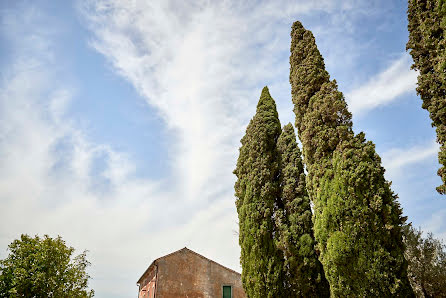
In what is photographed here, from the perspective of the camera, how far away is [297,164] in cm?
1135

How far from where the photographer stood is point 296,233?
32.8ft

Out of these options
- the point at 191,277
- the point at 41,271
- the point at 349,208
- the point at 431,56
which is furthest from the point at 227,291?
the point at 431,56

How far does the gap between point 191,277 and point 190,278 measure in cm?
9

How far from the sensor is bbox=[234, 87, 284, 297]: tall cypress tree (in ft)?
32.1

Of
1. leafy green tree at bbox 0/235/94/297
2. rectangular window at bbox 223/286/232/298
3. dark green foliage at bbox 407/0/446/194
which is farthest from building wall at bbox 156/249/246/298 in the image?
dark green foliage at bbox 407/0/446/194

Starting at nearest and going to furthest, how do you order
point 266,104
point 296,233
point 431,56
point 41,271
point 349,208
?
point 431,56, point 349,208, point 296,233, point 266,104, point 41,271

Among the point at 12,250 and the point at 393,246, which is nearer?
the point at 393,246

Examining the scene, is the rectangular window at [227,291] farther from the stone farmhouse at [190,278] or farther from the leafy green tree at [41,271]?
the leafy green tree at [41,271]

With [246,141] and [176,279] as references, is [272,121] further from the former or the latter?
[176,279]

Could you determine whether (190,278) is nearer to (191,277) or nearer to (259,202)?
(191,277)

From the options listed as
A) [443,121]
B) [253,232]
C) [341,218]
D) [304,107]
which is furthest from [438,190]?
[253,232]

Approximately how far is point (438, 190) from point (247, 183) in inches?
249

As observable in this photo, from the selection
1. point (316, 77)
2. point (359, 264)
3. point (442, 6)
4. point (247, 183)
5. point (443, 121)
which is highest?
point (316, 77)

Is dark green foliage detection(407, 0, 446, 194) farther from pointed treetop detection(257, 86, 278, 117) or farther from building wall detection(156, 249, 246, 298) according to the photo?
building wall detection(156, 249, 246, 298)
